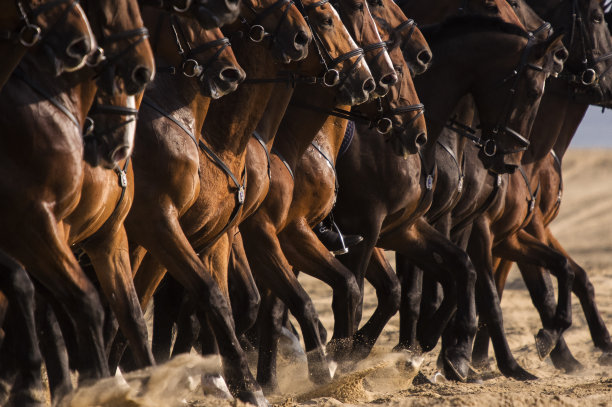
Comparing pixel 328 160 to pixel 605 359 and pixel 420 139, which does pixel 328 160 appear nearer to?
pixel 420 139

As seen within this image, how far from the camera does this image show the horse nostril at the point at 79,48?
5.02 m

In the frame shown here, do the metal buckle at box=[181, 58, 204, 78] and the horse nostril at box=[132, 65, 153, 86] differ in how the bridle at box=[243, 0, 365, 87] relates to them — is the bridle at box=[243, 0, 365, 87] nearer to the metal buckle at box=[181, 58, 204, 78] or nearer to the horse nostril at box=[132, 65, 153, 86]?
the metal buckle at box=[181, 58, 204, 78]

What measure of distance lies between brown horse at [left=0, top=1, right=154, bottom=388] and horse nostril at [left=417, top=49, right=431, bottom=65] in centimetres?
388

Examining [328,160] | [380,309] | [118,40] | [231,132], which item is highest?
[118,40]

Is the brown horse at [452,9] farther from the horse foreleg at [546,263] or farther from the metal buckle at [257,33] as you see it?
the metal buckle at [257,33]

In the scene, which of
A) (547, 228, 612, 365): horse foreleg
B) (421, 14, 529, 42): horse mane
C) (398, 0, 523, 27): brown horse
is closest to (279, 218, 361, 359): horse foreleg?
(421, 14, 529, 42): horse mane

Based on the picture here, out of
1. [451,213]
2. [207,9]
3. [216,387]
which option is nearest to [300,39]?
[207,9]

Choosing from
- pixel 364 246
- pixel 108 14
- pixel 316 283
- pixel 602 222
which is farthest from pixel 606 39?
pixel 602 222

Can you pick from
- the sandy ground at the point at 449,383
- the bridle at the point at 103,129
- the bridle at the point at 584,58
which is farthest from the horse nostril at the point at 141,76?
the bridle at the point at 584,58

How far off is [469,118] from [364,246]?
1.76 metres

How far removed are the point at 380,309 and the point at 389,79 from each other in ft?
6.91

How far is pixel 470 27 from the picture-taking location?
9953mm

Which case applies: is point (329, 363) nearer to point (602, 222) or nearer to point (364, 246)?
point (364, 246)

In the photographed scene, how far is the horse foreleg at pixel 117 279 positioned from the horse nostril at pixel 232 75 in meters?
1.07
